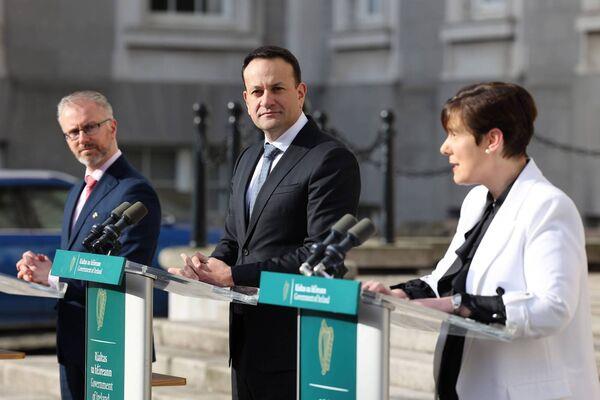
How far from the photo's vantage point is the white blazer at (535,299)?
390 centimetres

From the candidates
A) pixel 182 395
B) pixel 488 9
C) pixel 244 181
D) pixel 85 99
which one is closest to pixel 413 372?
pixel 182 395

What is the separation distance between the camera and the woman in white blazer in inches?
154

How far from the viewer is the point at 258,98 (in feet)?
16.2

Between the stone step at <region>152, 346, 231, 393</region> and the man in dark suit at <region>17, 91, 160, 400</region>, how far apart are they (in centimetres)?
286

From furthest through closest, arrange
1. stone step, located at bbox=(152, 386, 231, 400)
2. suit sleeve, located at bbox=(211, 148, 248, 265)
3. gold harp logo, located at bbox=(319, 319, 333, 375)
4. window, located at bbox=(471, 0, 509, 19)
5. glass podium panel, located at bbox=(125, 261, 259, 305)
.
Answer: window, located at bbox=(471, 0, 509, 19) → stone step, located at bbox=(152, 386, 231, 400) → suit sleeve, located at bbox=(211, 148, 248, 265) → glass podium panel, located at bbox=(125, 261, 259, 305) → gold harp logo, located at bbox=(319, 319, 333, 375)

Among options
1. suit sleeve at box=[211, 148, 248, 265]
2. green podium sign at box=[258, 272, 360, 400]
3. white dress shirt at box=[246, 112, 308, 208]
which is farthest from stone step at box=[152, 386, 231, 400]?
green podium sign at box=[258, 272, 360, 400]

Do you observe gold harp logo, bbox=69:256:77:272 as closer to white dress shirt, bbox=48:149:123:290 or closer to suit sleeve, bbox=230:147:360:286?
suit sleeve, bbox=230:147:360:286

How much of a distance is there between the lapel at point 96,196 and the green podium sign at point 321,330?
1630 millimetres

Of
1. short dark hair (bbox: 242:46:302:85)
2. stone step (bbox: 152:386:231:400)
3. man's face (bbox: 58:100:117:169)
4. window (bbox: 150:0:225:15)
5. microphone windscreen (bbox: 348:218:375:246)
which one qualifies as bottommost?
stone step (bbox: 152:386:231:400)

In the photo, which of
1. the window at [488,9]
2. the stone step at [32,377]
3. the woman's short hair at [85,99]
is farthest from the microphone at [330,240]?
the window at [488,9]

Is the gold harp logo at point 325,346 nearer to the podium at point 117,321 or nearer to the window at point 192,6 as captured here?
the podium at point 117,321

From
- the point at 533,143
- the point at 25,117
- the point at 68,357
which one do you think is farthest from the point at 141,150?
the point at 68,357

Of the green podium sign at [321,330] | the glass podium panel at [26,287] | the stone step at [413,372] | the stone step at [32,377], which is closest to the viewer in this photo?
the green podium sign at [321,330]

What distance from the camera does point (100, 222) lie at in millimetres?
5652
